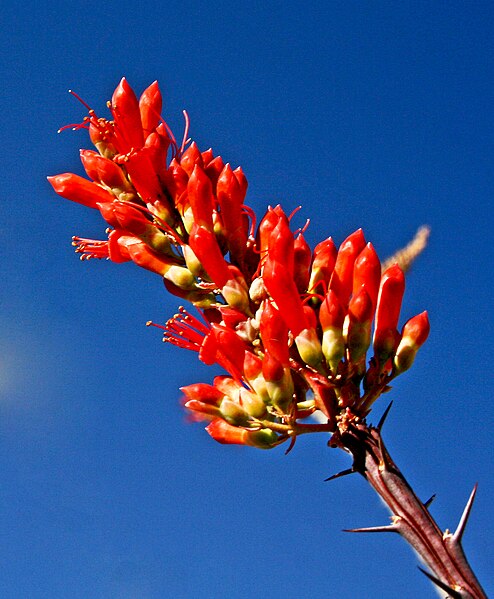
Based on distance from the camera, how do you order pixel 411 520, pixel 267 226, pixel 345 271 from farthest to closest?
1. pixel 267 226
2. pixel 345 271
3. pixel 411 520

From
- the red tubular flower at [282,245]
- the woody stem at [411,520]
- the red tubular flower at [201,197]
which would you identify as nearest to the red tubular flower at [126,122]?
the red tubular flower at [201,197]

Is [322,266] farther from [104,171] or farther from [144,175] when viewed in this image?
[104,171]

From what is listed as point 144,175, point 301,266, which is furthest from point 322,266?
point 144,175

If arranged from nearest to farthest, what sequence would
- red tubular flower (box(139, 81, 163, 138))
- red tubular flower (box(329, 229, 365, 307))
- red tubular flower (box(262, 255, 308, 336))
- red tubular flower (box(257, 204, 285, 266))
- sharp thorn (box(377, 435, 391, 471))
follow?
sharp thorn (box(377, 435, 391, 471))
red tubular flower (box(262, 255, 308, 336))
red tubular flower (box(329, 229, 365, 307))
red tubular flower (box(257, 204, 285, 266))
red tubular flower (box(139, 81, 163, 138))

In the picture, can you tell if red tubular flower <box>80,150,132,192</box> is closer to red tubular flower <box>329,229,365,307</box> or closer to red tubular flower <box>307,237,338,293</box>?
red tubular flower <box>307,237,338,293</box>

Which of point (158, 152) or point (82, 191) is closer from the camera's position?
point (158, 152)

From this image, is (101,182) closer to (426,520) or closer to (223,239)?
(223,239)

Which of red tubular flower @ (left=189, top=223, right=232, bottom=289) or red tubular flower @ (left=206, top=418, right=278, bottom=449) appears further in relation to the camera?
red tubular flower @ (left=189, top=223, right=232, bottom=289)

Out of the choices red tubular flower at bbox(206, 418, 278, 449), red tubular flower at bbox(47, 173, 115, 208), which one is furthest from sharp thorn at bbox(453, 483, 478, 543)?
red tubular flower at bbox(47, 173, 115, 208)
